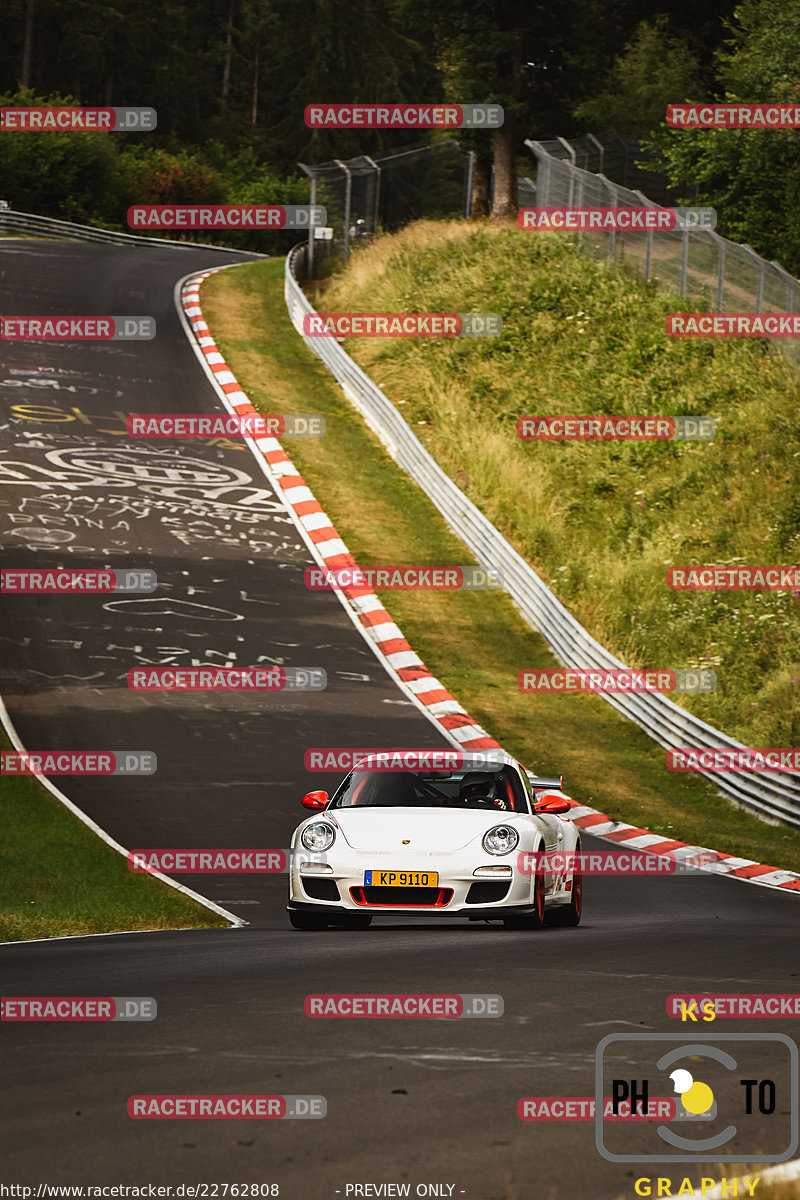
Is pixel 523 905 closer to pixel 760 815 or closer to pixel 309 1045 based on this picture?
pixel 309 1045

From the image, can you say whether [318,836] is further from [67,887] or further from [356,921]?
[67,887]

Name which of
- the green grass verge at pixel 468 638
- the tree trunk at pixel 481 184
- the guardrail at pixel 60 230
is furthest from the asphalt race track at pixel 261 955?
the guardrail at pixel 60 230

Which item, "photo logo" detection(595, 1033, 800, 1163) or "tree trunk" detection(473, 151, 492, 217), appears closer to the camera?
"photo logo" detection(595, 1033, 800, 1163)

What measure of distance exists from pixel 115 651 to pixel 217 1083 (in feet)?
53.0

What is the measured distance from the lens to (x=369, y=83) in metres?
86.9

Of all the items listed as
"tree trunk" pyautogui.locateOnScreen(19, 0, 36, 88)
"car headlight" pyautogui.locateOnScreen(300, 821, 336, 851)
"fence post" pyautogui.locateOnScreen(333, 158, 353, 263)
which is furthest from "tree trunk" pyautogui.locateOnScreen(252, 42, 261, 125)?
"car headlight" pyautogui.locateOnScreen(300, 821, 336, 851)

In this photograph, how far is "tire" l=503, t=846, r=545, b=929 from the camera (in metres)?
9.97

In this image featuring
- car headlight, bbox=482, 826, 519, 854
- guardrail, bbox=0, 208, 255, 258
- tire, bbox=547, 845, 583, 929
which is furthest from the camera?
guardrail, bbox=0, 208, 255, 258

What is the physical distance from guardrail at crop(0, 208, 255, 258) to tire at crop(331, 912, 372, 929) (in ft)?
171

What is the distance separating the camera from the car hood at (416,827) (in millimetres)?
9680

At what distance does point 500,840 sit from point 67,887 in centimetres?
445

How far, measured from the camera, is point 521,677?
2309cm

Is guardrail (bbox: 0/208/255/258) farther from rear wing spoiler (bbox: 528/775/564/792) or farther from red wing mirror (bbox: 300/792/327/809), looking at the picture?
red wing mirror (bbox: 300/792/327/809)

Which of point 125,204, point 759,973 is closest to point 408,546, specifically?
point 759,973
